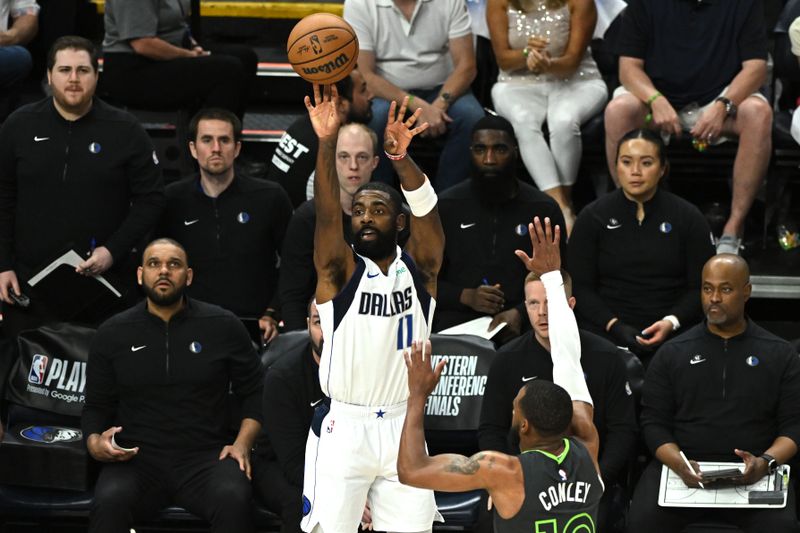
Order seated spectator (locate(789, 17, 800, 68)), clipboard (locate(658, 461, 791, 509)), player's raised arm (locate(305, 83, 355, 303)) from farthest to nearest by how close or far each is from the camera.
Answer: seated spectator (locate(789, 17, 800, 68))
clipboard (locate(658, 461, 791, 509))
player's raised arm (locate(305, 83, 355, 303))

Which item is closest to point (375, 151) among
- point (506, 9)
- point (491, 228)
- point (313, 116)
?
point (491, 228)

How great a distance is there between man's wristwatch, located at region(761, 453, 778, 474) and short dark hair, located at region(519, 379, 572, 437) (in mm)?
1865

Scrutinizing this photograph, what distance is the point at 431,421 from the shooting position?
732 centimetres

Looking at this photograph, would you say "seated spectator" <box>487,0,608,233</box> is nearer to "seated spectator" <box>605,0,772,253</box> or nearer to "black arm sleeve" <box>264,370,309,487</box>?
"seated spectator" <box>605,0,772,253</box>

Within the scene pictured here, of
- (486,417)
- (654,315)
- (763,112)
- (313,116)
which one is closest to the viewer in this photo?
(313,116)

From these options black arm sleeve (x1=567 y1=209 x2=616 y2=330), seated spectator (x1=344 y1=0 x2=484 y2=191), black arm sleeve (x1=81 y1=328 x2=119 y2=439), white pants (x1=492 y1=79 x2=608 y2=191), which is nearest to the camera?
black arm sleeve (x1=81 y1=328 x2=119 y2=439)

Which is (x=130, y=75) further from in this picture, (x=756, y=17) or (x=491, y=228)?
(x=756, y=17)

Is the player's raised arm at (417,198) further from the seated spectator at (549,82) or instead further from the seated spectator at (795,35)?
the seated spectator at (795,35)

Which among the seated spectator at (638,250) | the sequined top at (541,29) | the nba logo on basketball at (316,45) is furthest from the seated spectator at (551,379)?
the sequined top at (541,29)

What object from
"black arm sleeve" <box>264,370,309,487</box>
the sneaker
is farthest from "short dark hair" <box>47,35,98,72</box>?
the sneaker

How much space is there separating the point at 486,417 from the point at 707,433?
1061 millimetres

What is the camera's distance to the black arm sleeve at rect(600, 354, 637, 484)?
6895 millimetres

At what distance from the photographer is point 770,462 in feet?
22.1

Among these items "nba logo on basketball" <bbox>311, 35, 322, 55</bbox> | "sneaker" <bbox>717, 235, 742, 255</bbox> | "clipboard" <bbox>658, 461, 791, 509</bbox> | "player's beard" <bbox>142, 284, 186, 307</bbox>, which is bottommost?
"clipboard" <bbox>658, 461, 791, 509</bbox>
